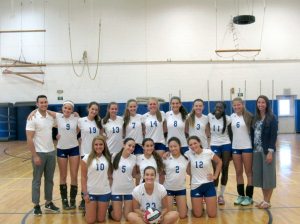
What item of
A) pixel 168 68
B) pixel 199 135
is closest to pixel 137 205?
pixel 199 135

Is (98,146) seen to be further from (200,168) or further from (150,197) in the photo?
(200,168)

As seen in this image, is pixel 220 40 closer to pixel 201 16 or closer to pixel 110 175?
pixel 201 16

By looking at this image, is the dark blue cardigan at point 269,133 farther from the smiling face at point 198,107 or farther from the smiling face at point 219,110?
the smiling face at point 198,107

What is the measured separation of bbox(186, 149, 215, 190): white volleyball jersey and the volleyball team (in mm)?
14

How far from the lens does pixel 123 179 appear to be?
4734 mm

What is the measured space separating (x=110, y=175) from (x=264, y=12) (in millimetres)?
13956

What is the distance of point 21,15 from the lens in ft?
52.2

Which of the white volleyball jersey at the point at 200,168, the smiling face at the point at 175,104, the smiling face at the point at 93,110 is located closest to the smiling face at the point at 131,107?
the smiling face at the point at 93,110

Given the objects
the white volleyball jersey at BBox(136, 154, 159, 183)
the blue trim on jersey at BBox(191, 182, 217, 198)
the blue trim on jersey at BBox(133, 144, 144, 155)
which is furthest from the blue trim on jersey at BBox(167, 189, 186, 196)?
the blue trim on jersey at BBox(133, 144, 144, 155)

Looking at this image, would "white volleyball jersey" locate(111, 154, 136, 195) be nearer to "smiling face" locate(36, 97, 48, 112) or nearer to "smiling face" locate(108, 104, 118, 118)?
"smiling face" locate(108, 104, 118, 118)

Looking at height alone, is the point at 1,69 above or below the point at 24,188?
above

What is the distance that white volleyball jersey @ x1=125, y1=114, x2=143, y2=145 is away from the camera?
5.30m

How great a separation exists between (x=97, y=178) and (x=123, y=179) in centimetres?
36

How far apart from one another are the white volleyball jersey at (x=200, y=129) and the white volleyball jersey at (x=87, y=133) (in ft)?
4.83
